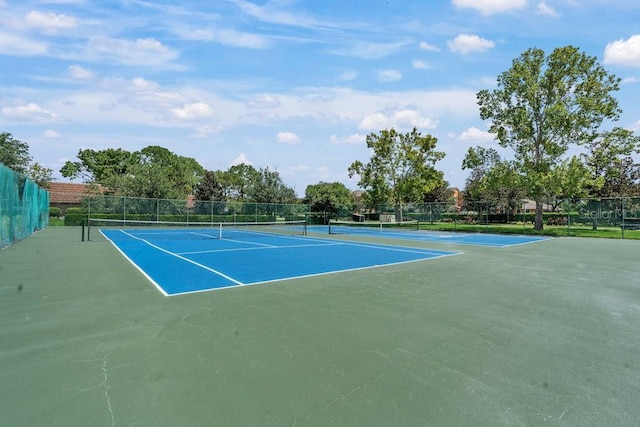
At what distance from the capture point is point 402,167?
38.9 m

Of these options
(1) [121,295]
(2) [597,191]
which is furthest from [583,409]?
(2) [597,191]

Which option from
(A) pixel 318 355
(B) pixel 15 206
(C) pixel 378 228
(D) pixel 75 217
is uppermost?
(B) pixel 15 206

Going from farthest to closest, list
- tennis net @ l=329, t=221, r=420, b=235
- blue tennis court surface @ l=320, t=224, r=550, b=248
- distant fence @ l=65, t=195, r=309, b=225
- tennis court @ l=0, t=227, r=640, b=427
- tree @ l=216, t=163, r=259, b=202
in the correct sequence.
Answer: tree @ l=216, t=163, r=259, b=202 → distant fence @ l=65, t=195, r=309, b=225 → tennis net @ l=329, t=221, r=420, b=235 → blue tennis court surface @ l=320, t=224, r=550, b=248 → tennis court @ l=0, t=227, r=640, b=427

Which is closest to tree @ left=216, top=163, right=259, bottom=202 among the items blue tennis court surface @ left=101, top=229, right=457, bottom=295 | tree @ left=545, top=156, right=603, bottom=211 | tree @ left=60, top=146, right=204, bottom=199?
tree @ left=60, top=146, right=204, bottom=199

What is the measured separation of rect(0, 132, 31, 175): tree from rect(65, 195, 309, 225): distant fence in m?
9.09

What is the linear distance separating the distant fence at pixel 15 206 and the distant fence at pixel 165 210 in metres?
9.41

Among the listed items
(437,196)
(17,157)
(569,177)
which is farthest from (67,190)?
(569,177)

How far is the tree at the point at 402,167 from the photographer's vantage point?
38062 mm

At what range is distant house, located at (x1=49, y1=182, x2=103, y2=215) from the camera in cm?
4189

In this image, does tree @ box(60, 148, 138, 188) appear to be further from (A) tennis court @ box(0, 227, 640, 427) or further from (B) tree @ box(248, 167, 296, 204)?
(A) tennis court @ box(0, 227, 640, 427)

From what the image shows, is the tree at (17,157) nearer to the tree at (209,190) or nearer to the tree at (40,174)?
the tree at (40,174)

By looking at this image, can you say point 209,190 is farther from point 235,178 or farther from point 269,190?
point 235,178

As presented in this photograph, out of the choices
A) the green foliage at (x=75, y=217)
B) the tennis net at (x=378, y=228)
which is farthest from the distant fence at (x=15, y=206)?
the tennis net at (x=378, y=228)

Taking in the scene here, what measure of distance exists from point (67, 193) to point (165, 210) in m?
19.5
